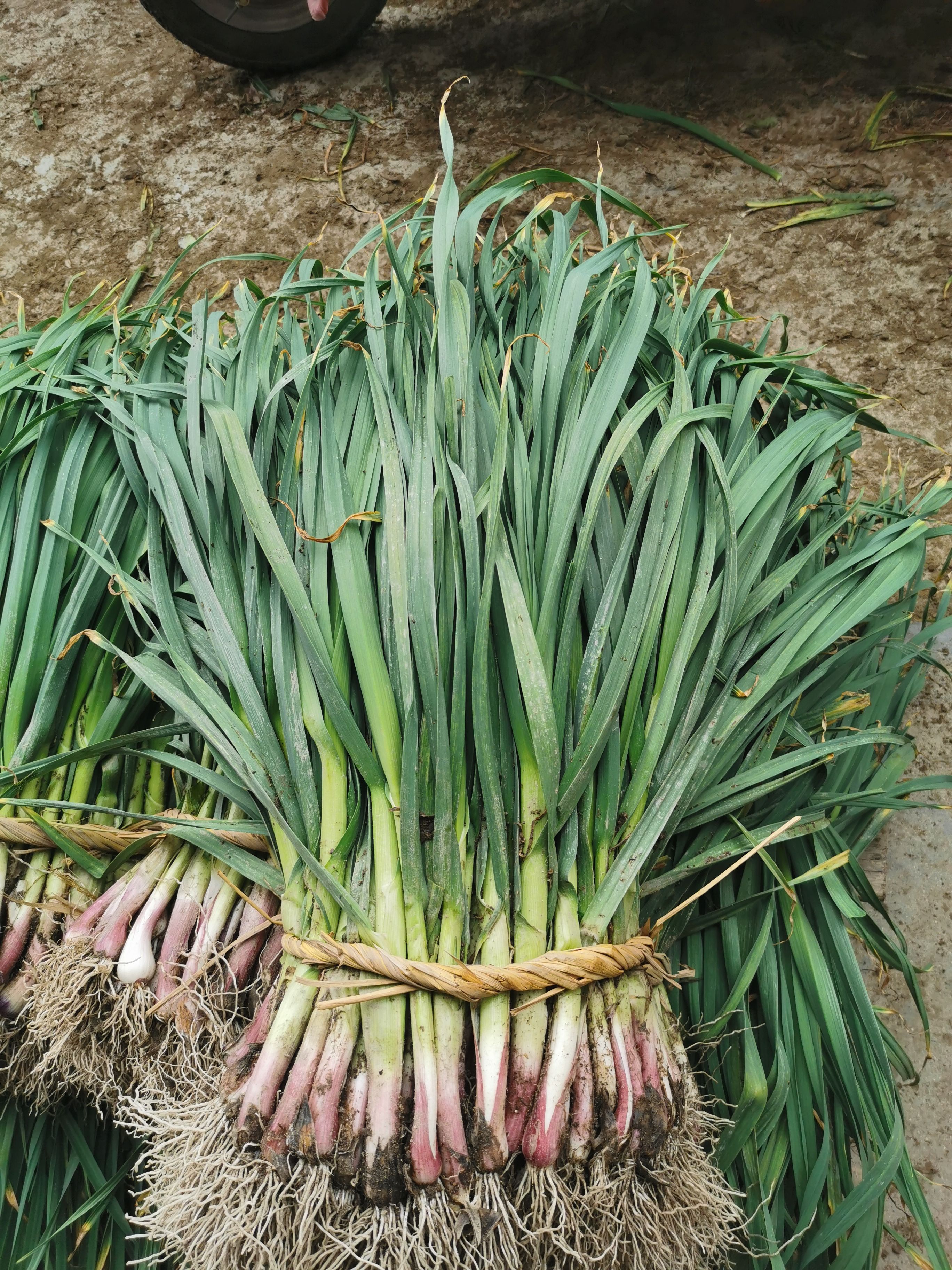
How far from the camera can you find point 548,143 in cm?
164

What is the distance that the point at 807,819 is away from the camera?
833mm

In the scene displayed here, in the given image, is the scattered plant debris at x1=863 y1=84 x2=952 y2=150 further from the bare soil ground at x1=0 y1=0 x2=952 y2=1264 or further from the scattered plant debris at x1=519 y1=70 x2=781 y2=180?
the scattered plant debris at x1=519 y1=70 x2=781 y2=180

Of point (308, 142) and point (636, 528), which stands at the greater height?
point (308, 142)

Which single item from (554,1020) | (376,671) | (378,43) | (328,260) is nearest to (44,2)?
(378,43)

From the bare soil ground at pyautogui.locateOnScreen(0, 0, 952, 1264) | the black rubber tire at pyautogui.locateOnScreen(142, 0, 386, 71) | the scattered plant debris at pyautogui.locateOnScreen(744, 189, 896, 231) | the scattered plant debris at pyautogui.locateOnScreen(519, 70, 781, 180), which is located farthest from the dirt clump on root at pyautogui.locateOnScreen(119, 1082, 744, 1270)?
the black rubber tire at pyautogui.locateOnScreen(142, 0, 386, 71)

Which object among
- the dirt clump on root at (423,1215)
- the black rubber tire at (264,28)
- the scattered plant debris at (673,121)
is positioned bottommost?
the dirt clump on root at (423,1215)

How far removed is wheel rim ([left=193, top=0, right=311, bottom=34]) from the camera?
171 cm

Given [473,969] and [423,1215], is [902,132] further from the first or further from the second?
[423,1215]

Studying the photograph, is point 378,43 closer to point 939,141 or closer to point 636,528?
point 939,141

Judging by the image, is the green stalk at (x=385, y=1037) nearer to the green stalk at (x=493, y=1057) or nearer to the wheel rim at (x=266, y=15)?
the green stalk at (x=493, y=1057)

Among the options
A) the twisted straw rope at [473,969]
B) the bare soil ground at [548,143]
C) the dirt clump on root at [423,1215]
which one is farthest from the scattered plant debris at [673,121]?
the dirt clump on root at [423,1215]

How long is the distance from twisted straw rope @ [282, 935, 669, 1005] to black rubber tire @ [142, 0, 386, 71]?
1770mm

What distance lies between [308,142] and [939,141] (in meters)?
1.17

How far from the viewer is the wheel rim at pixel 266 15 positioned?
5.61 ft
